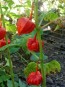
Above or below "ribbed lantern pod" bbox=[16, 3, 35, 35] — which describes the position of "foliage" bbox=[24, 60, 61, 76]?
below

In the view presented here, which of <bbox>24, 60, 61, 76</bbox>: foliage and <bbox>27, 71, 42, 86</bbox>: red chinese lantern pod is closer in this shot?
<bbox>27, 71, 42, 86</bbox>: red chinese lantern pod

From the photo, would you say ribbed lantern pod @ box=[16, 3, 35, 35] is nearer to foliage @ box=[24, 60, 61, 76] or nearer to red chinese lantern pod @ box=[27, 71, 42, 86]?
red chinese lantern pod @ box=[27, 71, 42, 86]

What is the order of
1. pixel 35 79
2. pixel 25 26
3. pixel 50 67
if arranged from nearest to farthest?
pixel 25 26, pixel 35 79, pixel 50 67

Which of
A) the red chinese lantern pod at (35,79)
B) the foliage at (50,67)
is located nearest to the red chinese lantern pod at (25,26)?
the red chinese lantern pod at (35,79)

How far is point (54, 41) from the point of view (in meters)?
3.79

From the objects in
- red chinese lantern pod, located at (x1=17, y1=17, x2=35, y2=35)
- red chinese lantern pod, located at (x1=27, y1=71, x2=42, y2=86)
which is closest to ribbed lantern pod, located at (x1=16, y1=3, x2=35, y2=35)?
red chinese lantern pod, located at (x1=17, y1=17, x2=35, y2=35)

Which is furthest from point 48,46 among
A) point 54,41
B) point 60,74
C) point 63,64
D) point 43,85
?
point 43,85

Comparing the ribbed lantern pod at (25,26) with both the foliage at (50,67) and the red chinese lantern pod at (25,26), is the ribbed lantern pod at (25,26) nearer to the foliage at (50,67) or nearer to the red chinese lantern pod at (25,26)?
the red chinese lantern pod at (25,26)

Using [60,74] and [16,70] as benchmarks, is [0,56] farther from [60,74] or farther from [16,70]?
[60,74]

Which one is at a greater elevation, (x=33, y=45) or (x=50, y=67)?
(x=33, y=45)

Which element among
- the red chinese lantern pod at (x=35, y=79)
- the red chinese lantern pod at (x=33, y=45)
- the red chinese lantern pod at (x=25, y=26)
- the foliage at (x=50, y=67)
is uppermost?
the red chinese lantern pod at (x=25, y=26)

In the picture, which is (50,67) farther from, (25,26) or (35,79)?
(25,26)

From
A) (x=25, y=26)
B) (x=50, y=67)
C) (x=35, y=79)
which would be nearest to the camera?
(x=25, y=26)

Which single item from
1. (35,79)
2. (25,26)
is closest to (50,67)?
(35,79)
